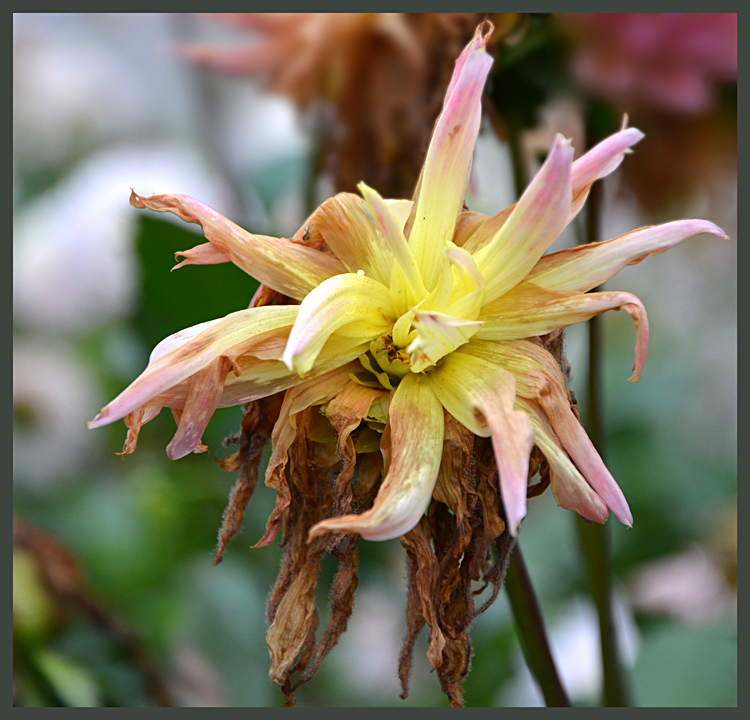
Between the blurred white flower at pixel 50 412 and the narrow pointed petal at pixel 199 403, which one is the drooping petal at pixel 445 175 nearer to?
the narrow pointed petal at pixel 199 403

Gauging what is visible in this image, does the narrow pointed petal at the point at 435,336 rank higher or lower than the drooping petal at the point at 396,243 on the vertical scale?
lower

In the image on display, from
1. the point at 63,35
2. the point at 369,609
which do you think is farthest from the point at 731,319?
the point at 63,35

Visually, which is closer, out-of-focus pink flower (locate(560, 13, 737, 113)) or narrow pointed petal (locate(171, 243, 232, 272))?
narrow pointed petal (locate(171, 243, 232, 272))

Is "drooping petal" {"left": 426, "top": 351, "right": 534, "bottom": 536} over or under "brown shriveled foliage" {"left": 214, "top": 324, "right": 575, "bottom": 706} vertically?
over

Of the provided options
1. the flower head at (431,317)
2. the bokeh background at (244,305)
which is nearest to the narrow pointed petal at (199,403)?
the flower head at (431,317)

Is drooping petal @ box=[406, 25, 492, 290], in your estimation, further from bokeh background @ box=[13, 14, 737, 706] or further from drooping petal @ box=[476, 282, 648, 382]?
bokeh background @ box=[13, 14, 737, 706]

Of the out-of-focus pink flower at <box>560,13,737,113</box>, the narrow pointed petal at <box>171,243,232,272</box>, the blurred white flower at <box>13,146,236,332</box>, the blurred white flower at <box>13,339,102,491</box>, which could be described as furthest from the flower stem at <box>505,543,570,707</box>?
the blurred white flower at <box>13,339,102,491</box>

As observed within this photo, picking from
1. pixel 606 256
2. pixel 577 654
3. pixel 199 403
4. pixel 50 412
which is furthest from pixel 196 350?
pixel 50 412

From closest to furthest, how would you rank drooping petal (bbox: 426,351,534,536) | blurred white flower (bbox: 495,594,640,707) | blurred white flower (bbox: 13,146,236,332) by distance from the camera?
drooping petal (bbox: 426,351,534,536), blurred white flower (bbox: 495,594,640,707), blurred white flower (bbox: 13,146,236,332)
